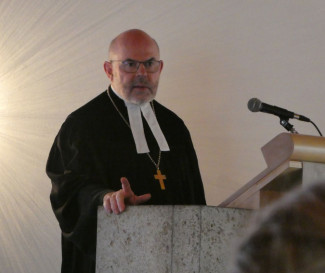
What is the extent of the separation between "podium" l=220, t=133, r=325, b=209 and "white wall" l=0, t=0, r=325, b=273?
7.84 ft

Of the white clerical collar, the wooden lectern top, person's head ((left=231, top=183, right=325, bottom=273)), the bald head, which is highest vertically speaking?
the bald head

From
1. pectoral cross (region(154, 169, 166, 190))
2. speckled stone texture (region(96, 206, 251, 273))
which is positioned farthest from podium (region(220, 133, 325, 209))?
pectoral cross (region(154, 169, 166, 190))

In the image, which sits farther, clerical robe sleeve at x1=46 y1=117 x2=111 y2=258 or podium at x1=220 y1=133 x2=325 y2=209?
clerical robe sleeve at x1=46 y1=117 x2=111 y2=258

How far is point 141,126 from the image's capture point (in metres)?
3.70

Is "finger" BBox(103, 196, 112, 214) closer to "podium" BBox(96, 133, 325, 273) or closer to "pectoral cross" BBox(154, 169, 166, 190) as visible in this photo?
"podium" BBox(96, 133, 325, 273)

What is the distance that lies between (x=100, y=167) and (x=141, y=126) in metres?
0.41

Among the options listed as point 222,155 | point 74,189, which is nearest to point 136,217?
point 74,189

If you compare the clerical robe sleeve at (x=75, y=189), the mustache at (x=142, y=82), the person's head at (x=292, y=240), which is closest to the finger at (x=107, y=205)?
the clerical robe sleeve at (x=75, y=189)

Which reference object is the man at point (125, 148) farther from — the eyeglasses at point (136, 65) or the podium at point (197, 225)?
the podium at point (197, 225)

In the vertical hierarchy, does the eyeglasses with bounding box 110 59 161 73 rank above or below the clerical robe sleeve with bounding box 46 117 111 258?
above

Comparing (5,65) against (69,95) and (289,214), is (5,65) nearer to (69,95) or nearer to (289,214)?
(69,95)

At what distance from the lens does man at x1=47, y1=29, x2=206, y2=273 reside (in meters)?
3.28

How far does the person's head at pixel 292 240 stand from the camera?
38 cm

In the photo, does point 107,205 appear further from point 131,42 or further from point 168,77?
point 168,77
